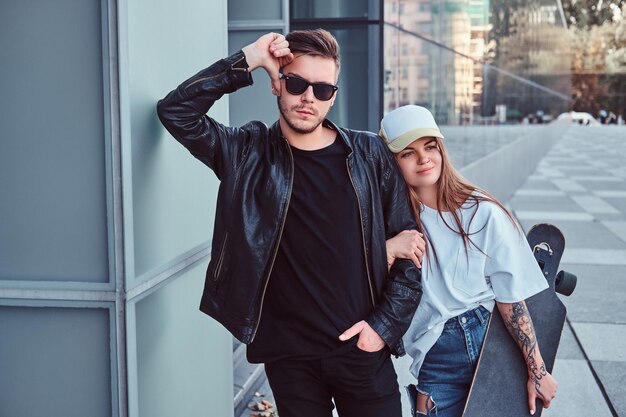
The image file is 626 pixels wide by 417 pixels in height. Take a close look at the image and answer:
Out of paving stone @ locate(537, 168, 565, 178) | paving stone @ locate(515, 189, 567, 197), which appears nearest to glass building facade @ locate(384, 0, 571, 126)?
paving stone @ locate(515, 189, 567, 197)

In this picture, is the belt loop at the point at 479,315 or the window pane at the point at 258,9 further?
the window pane at the point at 258,9

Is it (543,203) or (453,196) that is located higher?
(453,196)

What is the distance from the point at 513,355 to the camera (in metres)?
2.85

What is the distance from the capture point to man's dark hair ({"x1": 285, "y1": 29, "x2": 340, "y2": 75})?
8.29 feet

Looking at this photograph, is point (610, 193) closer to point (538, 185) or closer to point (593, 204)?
point (593, 204)

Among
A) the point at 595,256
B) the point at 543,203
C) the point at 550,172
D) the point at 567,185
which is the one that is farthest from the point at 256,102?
the point at 550,172

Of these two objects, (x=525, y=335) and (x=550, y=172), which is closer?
(x=525, y=335)

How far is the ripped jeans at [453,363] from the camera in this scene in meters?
2.80

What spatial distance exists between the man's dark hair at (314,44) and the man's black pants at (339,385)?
0.93 metres

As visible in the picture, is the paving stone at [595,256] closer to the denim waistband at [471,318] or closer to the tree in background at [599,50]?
the denim waistband at [471,318]

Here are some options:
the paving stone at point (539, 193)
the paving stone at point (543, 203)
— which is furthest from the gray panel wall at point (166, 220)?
the paving stone at point (539, 193)

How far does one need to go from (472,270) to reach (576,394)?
2914 mm

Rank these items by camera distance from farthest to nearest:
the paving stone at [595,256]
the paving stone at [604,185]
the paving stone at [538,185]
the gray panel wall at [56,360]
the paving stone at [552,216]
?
the paving stone at [538,185]
the paving stone at [604,185]
the paving stone at [552,216]
the paving stone at [595,256]
the gray panel wall at [56,360]

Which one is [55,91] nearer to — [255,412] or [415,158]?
[415,158]
